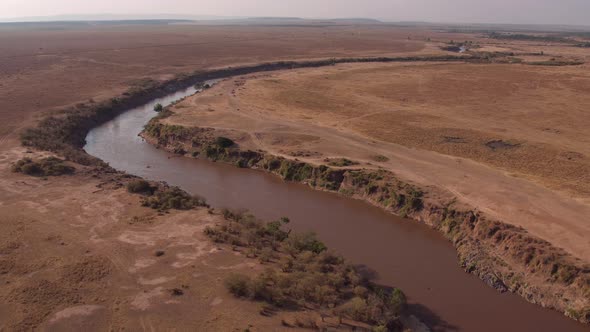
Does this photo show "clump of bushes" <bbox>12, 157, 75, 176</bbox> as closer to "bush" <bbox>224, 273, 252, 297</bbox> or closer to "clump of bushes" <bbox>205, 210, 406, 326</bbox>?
"clump of bushes" <bbox>205, 210, 406, 326</bbox>

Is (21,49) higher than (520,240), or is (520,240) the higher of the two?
(21,49)

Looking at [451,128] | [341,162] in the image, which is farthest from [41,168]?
[451,128]

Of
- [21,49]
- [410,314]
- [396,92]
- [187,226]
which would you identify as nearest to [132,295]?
[187,226]

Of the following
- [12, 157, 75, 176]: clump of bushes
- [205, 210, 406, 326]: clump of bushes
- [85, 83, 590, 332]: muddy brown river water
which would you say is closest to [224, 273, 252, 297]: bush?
[205, 210, 406, 326]: clump of bushes

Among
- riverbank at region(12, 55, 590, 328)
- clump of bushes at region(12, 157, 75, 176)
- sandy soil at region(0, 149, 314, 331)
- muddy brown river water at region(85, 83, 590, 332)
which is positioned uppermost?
riverbank at region(12, 55, 590, 328)

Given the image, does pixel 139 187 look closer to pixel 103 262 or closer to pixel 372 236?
pixel 103 262

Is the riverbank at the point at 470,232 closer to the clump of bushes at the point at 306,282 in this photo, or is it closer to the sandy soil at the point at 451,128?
the sandy soil at the point at 451,128

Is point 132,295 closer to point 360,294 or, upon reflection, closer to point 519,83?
point 360,294
